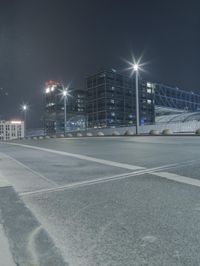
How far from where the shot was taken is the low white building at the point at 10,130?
5728 inches

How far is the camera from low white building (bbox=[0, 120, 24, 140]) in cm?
14550

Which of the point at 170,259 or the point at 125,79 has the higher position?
the point at 125,79

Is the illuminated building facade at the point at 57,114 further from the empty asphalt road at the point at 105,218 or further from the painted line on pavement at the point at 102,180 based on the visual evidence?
the empty asphalt road at the point at 105,218

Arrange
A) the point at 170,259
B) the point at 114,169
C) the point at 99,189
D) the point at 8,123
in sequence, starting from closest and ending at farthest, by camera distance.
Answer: the point at 170,259, the point at 99,189, the point at 114,169, the point at 8,123

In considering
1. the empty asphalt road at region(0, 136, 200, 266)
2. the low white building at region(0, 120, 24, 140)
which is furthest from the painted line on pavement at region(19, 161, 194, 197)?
the low white building at region(0, 120, 24, 140)

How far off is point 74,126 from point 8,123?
54202 millimetres

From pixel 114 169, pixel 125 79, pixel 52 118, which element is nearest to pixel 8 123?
pixel 52 118

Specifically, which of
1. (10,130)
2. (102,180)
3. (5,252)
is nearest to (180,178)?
(102,180)

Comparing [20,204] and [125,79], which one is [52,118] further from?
[20,204]

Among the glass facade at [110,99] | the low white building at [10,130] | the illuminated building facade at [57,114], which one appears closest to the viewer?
the illuminated building facade at [57,114]

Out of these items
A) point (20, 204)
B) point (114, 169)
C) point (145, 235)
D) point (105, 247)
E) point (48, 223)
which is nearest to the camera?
point (105, 247)

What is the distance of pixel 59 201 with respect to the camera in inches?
215

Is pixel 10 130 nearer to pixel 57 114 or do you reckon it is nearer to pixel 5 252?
pixel 57 114

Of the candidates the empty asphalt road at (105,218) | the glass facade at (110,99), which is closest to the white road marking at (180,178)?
the empty asphalt road at (105,218)
